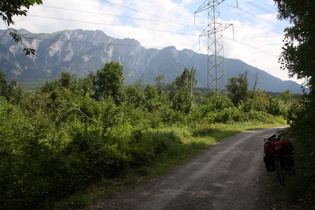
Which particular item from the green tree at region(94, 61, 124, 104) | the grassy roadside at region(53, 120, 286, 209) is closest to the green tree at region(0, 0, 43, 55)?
the grassy roadside at region(53, 120, 286, 209)

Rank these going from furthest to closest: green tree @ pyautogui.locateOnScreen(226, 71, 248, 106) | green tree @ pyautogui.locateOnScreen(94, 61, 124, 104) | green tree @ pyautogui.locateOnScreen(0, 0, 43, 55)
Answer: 1. green tree @ pyautogui.locateOnScreen(226, 71, 248, 106)
2. green tree @ pyautogui.locateOnScreen(94, 61, 124, 104)
3. green tree @ pyautogui.locateOnScreen(0, 0, 43, 55)

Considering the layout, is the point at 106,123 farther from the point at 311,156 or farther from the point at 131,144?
the point at 311,156

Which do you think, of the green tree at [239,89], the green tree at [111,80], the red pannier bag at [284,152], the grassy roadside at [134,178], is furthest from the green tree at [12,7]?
the green tree at [239,89]

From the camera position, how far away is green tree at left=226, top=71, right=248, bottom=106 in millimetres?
48281

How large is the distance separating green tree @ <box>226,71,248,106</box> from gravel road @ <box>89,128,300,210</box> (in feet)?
144

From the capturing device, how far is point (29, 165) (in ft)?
16.0

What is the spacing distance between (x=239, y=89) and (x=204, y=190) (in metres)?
48.3

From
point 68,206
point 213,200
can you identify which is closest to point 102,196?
point 68,206

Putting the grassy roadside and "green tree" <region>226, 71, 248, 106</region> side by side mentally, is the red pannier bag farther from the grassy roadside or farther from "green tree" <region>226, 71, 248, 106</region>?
"green tree" <region>226, 71, 248, 106</region>

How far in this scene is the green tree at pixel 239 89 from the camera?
4828 centimetres

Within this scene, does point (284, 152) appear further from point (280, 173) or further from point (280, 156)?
point (280, 173)

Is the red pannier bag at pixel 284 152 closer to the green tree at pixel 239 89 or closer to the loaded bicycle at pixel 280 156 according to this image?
the loaded bicycle at pixel 280 156

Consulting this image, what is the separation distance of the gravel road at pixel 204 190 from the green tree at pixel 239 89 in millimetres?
44037

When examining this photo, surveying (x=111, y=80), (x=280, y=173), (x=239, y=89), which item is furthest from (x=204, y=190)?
(x=239, y=89)
